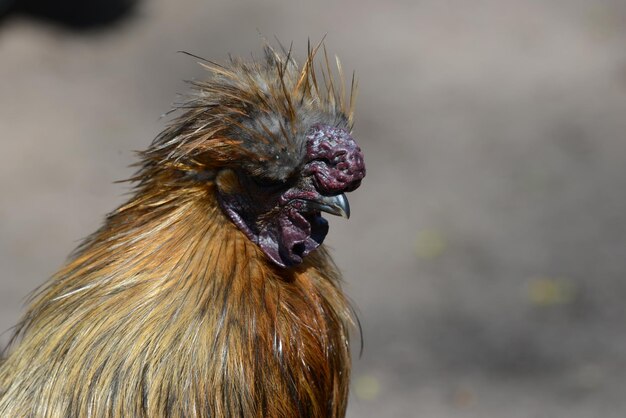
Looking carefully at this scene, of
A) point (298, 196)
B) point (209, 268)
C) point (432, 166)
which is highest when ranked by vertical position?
point (298, 196)

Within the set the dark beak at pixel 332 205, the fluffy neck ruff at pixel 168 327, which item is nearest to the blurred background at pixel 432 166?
the fluffy neck ruff at pixel 168 327

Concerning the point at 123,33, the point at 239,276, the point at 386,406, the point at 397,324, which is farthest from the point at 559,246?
the point at 123,33

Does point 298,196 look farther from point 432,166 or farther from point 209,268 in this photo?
point 432,166

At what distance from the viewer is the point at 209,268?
3242 mm

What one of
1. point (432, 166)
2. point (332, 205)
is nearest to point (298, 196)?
point (332, 205)

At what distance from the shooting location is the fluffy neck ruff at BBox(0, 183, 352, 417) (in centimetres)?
318

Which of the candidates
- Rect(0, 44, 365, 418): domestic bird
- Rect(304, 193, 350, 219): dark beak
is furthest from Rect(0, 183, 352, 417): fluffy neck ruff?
Rect(304, 193, 350, 219): dark beak

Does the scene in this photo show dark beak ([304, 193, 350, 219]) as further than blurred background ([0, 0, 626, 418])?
No

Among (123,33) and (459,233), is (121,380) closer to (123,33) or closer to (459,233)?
(459,233)

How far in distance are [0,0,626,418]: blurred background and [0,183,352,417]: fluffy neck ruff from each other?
318 cm

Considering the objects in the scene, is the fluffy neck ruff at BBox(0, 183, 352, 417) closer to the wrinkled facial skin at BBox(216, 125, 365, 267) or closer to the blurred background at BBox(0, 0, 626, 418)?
the wrinkled facial skin at BBox(216, 125, 365, 267)

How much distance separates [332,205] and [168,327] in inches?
27.4

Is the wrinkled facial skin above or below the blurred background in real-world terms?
above

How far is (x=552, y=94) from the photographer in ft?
30.4
